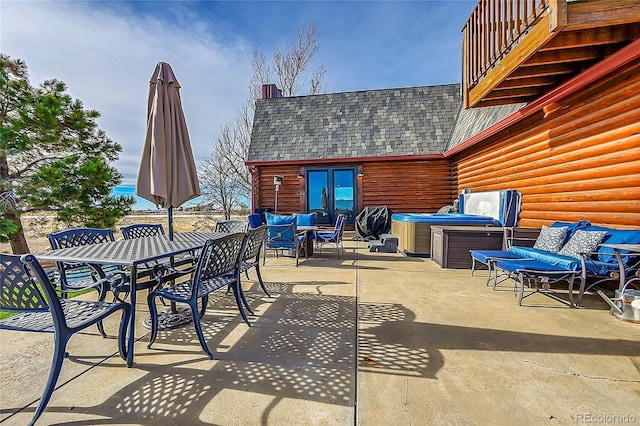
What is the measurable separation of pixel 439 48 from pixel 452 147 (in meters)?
4.96

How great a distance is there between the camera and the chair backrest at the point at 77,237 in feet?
9.29

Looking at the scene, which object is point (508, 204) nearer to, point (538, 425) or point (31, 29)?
point (538, 425)

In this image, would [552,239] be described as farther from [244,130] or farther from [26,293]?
[244,130]

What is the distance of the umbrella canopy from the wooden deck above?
3.80 meters

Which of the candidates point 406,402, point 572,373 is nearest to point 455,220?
point 572,373

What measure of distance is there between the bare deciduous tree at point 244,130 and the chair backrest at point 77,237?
1135 cm

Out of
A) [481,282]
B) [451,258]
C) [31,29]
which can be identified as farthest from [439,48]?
[31,29]

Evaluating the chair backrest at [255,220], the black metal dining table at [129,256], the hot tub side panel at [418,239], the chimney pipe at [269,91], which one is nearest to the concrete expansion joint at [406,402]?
the black metal dining table at [129,256]

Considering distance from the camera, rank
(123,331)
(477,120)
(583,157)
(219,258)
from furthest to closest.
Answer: (477,120)
(583,157)
(219,258)
(123,331)

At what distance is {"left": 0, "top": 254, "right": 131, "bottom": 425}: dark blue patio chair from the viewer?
1540 millimetres

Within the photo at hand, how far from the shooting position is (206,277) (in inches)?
92.2

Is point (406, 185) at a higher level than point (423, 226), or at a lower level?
higher

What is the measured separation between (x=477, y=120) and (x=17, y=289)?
824cm

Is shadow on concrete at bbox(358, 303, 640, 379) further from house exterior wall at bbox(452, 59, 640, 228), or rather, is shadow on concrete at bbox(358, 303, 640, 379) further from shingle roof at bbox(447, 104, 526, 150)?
shingle roof at bbox(447, 104, 526, 150)
